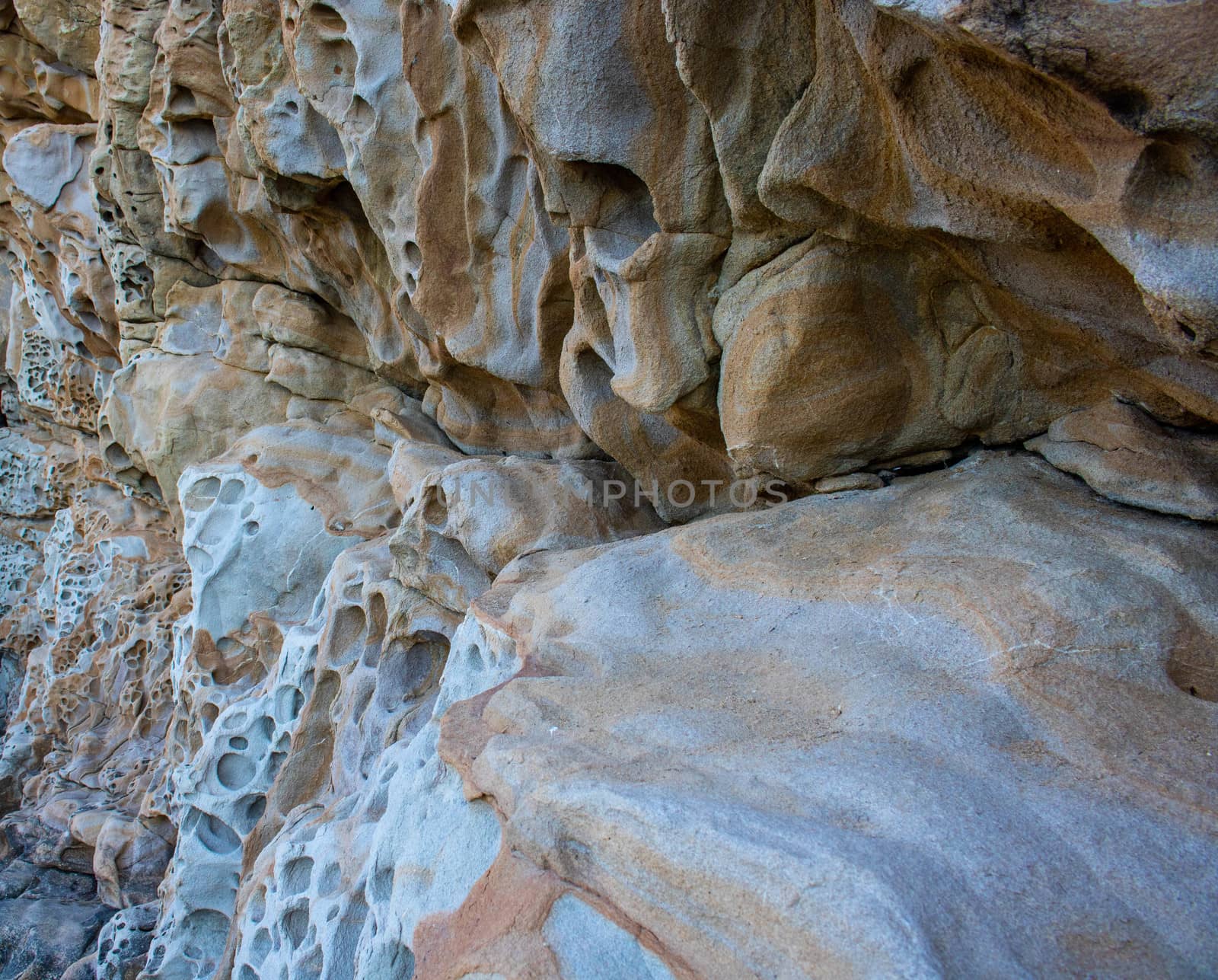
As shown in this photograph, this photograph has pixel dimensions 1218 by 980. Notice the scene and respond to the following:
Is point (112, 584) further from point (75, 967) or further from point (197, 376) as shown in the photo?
point (75, 967)

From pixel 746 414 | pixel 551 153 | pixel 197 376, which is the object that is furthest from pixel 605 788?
pixel 197 376

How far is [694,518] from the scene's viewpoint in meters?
2.70

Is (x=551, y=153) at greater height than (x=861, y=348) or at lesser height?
greater

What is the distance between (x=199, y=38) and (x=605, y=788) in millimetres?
3976

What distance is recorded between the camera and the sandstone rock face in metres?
1.07

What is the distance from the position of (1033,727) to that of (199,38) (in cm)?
420

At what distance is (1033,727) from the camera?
1.25 metres

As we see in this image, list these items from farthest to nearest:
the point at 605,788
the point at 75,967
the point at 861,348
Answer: the point at 75,967, the point at 861,348, the point at 605,788

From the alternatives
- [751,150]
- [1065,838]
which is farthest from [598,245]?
[1065,838]

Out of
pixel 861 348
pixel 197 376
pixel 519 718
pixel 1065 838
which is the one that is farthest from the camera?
pixel 197 376

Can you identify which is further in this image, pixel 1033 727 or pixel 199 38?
pixel 199 38

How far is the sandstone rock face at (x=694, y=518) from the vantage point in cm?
107

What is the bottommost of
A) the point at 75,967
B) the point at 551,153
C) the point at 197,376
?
the point at 75,967

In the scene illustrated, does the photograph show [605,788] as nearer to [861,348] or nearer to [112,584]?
[861,348]
